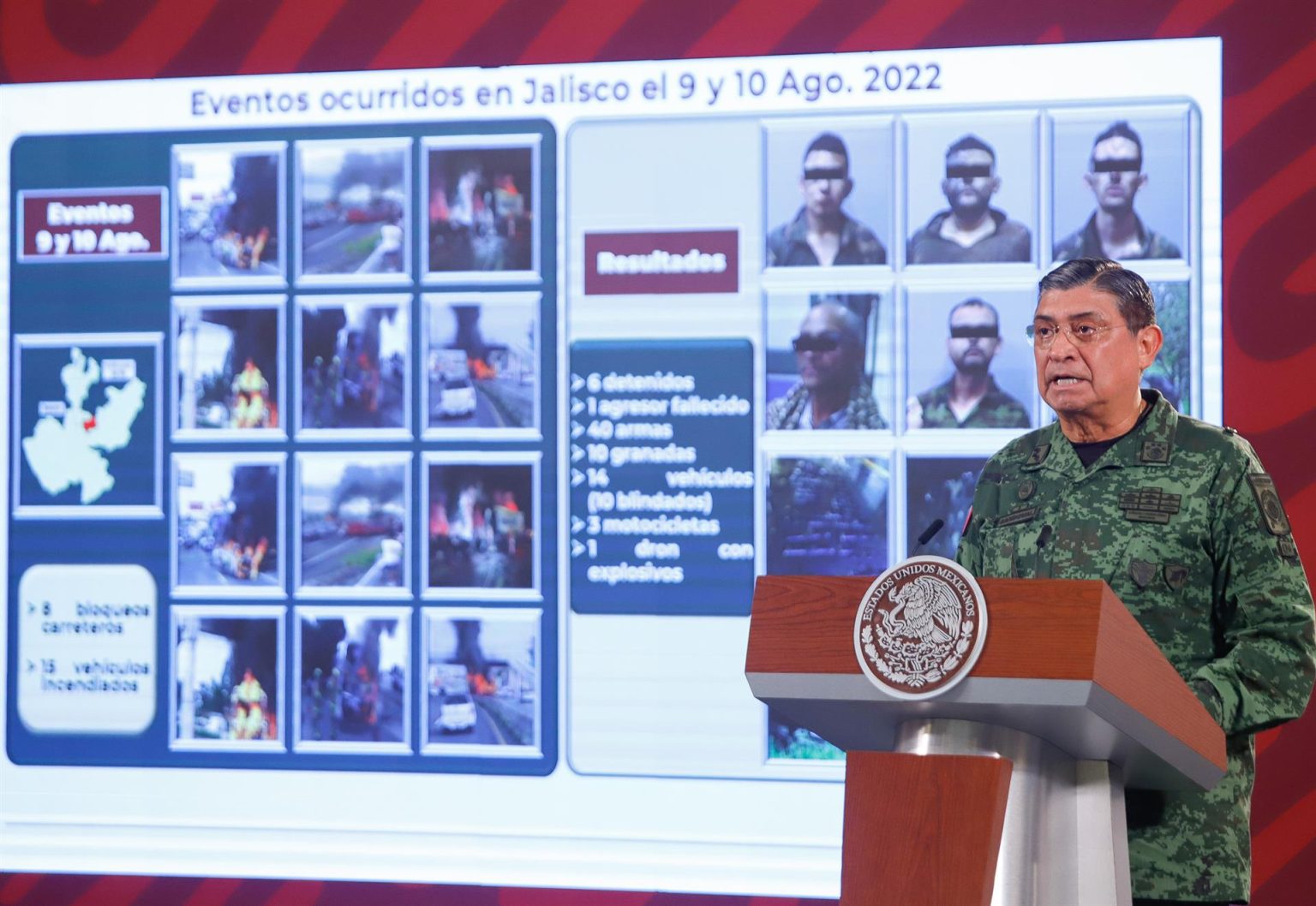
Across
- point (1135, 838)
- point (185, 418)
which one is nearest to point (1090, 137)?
point (1135, 838)

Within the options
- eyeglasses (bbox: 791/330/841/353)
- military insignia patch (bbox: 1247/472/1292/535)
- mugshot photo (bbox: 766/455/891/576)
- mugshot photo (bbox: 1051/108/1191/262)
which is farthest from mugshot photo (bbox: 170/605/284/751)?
military insignia patch (bbox: 1247/472/1292/535)

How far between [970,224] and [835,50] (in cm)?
50

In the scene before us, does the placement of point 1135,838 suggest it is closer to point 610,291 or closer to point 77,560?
point 610,291

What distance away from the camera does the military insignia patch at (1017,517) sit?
1828 millimetres

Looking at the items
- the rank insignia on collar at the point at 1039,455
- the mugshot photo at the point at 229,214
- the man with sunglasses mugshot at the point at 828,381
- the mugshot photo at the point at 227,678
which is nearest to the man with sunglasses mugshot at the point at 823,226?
the man with sunglasses mugshot at the point at 828,381

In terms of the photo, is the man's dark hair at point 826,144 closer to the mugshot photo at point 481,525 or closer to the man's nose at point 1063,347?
the mugshot photo at point 481,525

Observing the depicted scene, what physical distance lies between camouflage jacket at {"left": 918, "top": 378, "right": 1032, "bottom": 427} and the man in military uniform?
1286 millimetres

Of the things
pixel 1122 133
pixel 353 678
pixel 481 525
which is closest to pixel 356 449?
pixel 481 525

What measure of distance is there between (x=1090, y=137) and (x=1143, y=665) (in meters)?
1.95

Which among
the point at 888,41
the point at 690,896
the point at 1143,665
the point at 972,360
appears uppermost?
the point at 888,41

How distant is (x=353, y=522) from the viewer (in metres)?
3.38

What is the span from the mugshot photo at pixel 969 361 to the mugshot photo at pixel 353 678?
4.22ft

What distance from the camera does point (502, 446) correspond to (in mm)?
3322

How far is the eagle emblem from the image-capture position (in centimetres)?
136
